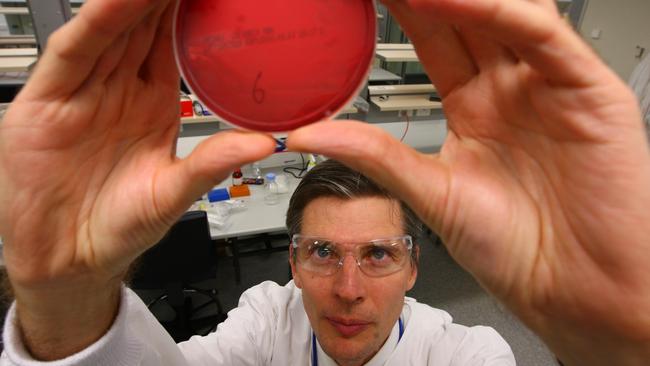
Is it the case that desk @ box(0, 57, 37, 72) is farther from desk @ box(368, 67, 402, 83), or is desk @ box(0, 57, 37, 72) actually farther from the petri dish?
desk @ box(368, 67, 402, 83)

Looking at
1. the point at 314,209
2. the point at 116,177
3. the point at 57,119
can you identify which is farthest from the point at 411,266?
the point at 57,119

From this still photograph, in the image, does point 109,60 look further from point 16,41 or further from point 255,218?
point 16,41

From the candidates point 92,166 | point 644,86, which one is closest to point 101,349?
point 92,166

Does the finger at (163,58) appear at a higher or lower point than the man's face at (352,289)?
Answer: higher

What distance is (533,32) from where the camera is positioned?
18.2 inches

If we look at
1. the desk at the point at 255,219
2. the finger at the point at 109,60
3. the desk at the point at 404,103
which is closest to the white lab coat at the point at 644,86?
the desk at the point at 404,103

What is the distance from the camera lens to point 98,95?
63cm

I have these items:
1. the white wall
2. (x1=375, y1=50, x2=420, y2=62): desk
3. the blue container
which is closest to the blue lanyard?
the blue container

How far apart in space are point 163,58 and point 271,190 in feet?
7.24

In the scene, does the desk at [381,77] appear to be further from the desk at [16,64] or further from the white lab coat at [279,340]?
the desk at [16,64]

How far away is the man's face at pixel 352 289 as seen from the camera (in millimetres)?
1179

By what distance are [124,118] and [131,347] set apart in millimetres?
522

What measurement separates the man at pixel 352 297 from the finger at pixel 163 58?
682 millimetres

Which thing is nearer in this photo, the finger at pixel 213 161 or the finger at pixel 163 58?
the finger at pixel 213 161
